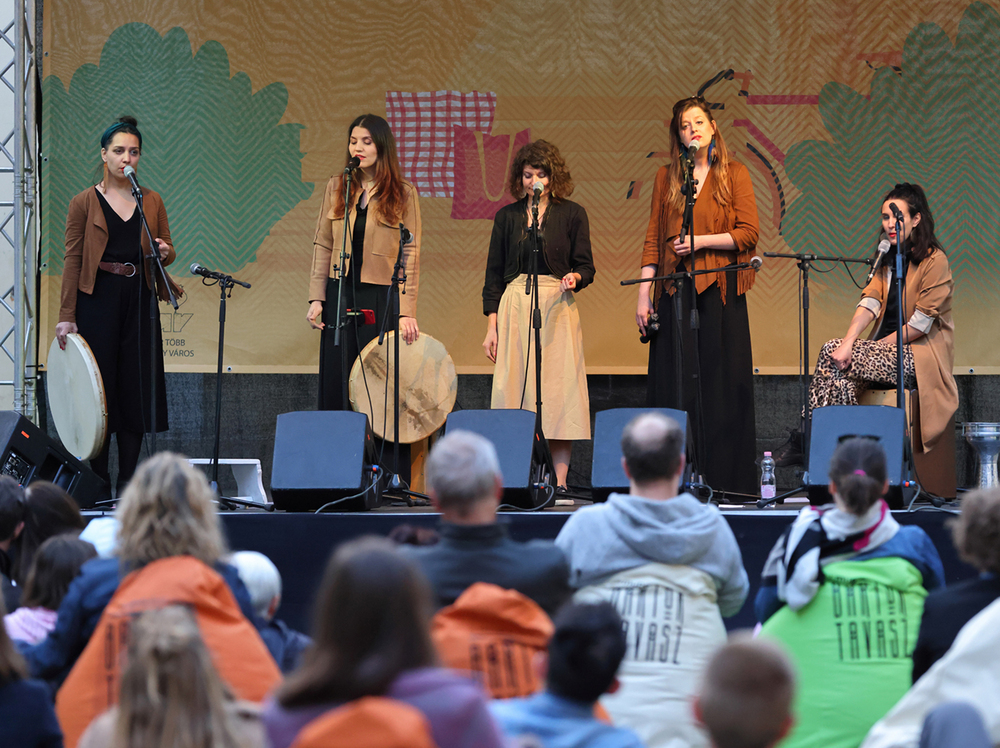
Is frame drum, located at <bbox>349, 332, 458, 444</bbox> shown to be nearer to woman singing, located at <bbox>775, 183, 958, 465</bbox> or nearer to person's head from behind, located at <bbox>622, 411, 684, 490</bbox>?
woman singing, located at <bbox>775, 183, 958, 465</bbox>

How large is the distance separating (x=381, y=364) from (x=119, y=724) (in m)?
3.83

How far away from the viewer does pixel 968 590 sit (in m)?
2.23

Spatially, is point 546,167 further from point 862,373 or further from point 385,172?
point 862,373

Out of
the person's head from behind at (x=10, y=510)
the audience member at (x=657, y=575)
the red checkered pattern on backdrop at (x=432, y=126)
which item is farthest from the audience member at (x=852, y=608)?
the red checkered pattern on backdrop at (x=432, y=126)

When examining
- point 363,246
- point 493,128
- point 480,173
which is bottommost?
point 363,246

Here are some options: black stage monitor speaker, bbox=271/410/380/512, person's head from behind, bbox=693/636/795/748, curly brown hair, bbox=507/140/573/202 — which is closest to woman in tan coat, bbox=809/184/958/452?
curly brown hair, bbox=507/140/573/202

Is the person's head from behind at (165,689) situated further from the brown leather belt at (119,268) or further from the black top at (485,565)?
the brown leather belt at (119,268)

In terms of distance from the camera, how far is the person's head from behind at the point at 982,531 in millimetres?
2205

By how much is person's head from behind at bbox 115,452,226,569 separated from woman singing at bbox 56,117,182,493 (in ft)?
10.7

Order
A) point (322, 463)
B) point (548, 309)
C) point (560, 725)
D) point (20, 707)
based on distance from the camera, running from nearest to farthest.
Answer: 1. point (560, 725)
2. point (20, 707)
3. point (322, 463)
4. point (548, 309)

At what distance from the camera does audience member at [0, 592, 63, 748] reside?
1931 millimetres

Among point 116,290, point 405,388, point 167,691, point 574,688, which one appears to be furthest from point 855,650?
point 116,290

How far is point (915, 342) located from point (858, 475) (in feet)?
10.3

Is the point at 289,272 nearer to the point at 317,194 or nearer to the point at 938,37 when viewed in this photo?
the point at 317,194
